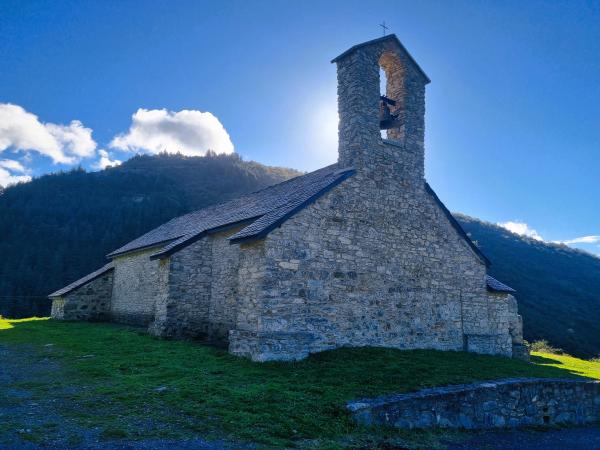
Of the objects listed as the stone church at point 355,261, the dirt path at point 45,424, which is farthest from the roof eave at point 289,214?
the dirt path at point 45,424

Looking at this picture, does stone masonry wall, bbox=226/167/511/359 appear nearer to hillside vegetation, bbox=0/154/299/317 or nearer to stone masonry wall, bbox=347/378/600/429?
stone masonry wall, bbox=347/378/600/429

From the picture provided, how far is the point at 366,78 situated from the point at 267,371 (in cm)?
878

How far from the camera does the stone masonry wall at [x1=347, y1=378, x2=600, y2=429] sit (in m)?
7.46

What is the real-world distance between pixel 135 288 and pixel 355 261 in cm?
1186

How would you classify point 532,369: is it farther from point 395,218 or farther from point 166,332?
point 166,332

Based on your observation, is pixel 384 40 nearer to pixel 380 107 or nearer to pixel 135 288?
pixel 380 107

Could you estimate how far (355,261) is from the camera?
12.1 meters

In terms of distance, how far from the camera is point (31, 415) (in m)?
6.14

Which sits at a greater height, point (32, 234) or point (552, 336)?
point (32, 234)

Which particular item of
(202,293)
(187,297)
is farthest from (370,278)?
(187,297)

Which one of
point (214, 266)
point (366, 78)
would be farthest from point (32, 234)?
point (366, 78)

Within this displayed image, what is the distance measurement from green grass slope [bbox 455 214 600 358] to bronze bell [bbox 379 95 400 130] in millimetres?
26942

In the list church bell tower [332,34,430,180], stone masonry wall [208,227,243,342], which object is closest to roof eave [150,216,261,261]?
stone masonry wall [208,227,243,342]

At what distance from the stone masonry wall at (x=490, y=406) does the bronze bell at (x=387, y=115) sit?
8204 millimetres
